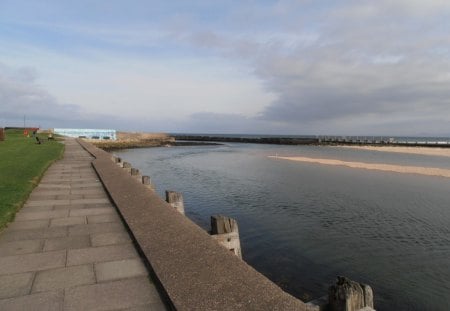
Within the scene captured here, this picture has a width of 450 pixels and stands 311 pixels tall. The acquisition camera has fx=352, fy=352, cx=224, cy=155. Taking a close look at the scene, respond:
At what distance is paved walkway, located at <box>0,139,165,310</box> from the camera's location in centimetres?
382

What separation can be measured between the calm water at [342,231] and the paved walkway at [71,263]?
13.8 feet

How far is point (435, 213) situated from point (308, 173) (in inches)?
548

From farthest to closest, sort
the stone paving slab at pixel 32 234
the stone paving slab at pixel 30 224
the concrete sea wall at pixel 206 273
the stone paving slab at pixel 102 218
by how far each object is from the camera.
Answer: the stone paving slab at pixel 102 218
the stone paving slab at pixel 30 224
the stone paving slab at pixel 32 234
the concrete sea wall at pixel 206 273

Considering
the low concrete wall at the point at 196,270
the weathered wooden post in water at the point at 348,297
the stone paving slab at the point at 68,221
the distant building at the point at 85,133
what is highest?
the distant building at the point at 85,133

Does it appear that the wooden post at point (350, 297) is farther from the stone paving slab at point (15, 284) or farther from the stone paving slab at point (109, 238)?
the stone paving slab at point (109, 238)

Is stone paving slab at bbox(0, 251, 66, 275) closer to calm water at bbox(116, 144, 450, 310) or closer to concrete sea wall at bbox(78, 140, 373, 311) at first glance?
concrete sea wall at bbox(78, 140, 373, 311)

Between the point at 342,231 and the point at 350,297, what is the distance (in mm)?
9525

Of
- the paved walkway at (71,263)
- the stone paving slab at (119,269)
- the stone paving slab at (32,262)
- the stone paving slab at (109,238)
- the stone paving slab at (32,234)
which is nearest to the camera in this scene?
the paved walkway at (71,263)

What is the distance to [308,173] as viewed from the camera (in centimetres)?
2873

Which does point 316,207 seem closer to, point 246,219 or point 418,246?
point 246,219

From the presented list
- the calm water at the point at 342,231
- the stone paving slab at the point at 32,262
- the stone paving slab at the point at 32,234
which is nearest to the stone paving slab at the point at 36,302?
the stone paving slab at the point at 32,262

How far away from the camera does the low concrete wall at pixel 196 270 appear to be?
3633 mm

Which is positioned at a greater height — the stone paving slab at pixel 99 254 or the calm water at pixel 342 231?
the stone paving slab at pixel 99 254

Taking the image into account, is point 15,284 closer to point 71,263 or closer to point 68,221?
point 71,263
